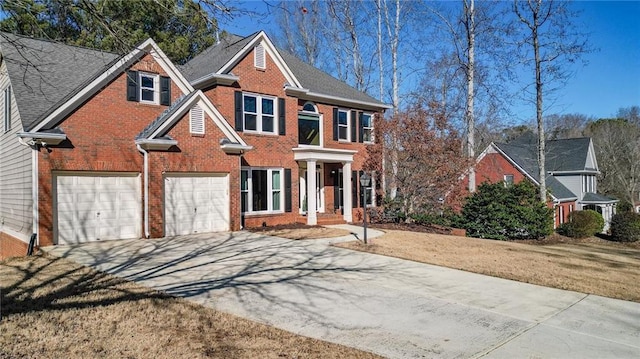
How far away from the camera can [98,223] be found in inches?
542

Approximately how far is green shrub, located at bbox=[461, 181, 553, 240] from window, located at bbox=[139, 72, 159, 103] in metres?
15.8

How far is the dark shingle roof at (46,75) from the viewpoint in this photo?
13.3 meters

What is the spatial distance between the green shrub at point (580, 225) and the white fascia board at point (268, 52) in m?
19.7

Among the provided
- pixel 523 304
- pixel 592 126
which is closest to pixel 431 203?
pixel 523 304

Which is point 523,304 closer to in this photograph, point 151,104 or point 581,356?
point 581,356

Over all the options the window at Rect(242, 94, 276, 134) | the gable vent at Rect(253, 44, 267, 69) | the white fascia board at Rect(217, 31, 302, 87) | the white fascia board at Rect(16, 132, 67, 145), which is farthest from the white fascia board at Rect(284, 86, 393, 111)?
the white fascia board at Rect(16, 132, 67, 145)

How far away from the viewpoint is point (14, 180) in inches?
583

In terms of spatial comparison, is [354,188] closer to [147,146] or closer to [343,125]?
[343,125]

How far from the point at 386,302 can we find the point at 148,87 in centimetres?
1162

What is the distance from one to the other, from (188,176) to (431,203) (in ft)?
39.5

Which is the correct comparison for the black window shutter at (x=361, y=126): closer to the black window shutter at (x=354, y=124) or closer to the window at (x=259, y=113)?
the black window shutter at (x=354, y=124)

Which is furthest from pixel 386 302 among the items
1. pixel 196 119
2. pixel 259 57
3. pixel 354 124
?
pixel 354 124

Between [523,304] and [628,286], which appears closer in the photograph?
[523,304]

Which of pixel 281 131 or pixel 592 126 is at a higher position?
pixel 592 126
